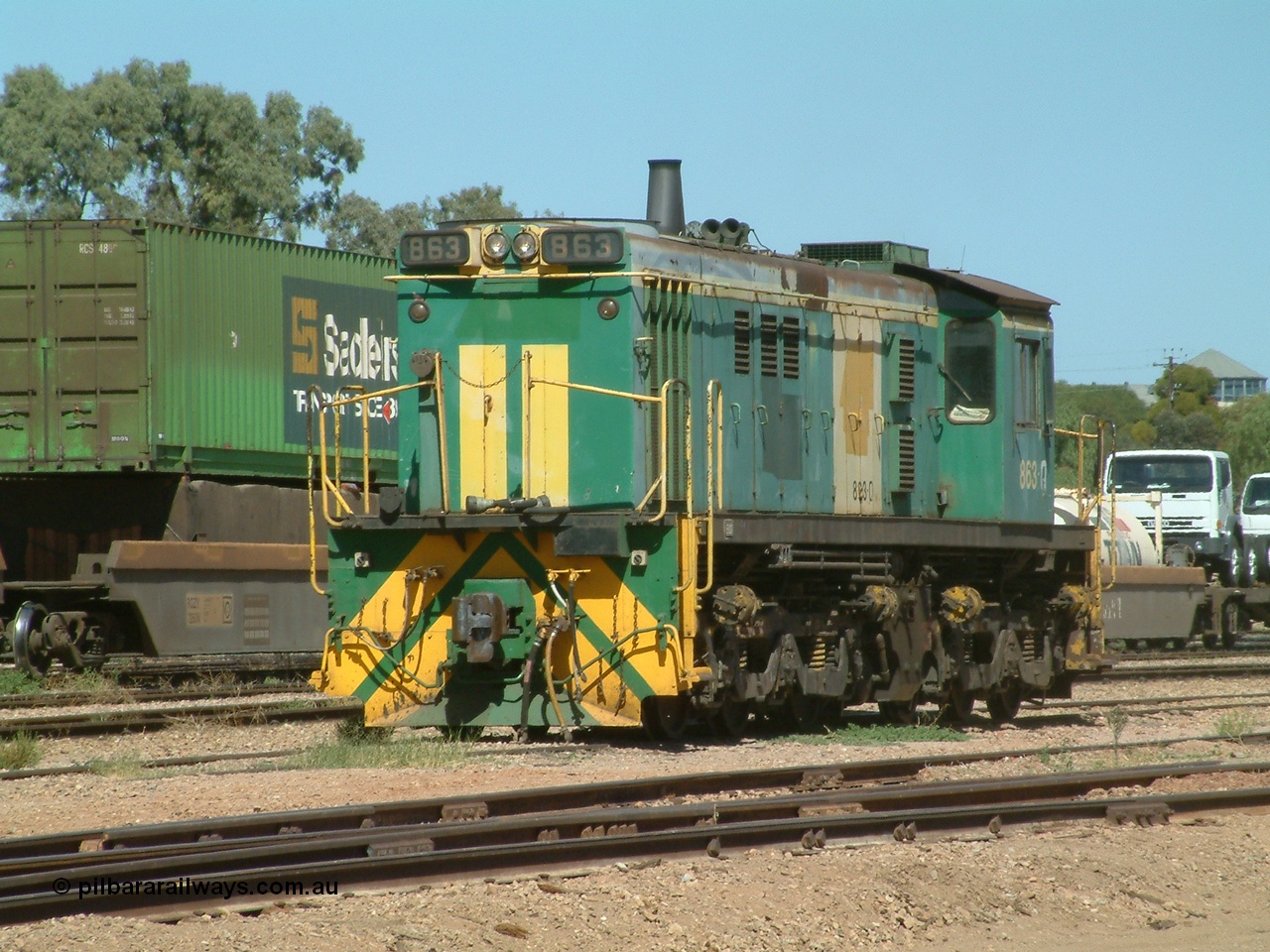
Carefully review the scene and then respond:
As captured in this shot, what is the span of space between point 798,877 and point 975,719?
25.4 feet

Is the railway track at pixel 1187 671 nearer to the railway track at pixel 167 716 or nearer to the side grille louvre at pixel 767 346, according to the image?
the side grille louvre at pixel 767 346

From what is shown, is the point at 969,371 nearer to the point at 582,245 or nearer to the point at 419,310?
the point at 582,245

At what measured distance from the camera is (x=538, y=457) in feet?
37.9

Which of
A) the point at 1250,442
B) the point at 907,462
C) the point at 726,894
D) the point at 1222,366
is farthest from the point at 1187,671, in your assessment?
the point at 1222,366

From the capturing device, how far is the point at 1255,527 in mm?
29938

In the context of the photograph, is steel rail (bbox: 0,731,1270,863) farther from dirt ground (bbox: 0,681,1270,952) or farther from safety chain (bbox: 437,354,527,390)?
safety chain (bbox: 437,354,527,390)

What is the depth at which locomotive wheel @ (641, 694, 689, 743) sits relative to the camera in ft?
38.0

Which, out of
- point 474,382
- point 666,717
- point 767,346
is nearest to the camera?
point 474,382

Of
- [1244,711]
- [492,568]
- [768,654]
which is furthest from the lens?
[1244,711]

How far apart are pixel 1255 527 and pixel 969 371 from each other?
1800cm

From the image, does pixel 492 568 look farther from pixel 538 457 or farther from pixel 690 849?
pixel 690 849

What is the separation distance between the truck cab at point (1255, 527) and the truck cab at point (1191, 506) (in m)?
0.24

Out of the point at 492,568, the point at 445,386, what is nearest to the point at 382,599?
the point at 492,568

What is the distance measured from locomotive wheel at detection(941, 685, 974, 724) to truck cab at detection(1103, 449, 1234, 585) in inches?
545
